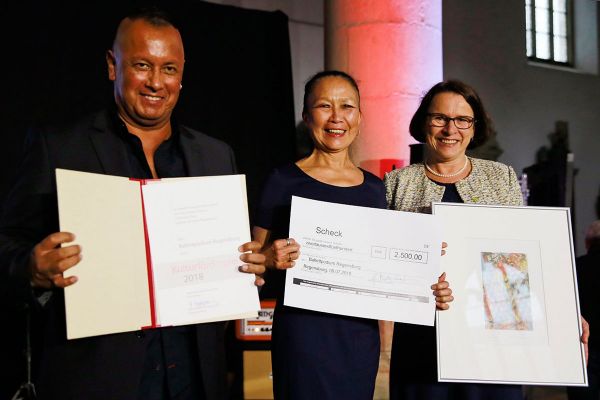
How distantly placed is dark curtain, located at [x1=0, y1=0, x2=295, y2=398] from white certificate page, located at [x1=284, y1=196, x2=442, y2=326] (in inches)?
96.1

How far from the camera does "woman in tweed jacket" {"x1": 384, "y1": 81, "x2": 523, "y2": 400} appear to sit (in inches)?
84.4

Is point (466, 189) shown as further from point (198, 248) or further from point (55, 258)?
point (55, 258)

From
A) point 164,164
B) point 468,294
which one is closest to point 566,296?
point 468,294

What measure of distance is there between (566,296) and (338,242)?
0.79 metres

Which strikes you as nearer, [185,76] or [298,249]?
[298,249]

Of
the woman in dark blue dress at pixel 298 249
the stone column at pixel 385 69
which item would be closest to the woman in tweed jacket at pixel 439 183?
the woman in dark blue dress at pixel 298 249

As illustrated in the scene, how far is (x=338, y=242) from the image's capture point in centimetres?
193

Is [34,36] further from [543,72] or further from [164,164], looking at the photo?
[543,72]

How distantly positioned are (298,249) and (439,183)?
2.19 ft

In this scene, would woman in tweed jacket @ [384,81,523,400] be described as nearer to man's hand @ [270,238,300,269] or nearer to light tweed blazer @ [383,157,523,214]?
light tweed blazer @ [383,157,523,214]

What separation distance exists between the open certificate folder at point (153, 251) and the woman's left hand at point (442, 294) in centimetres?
63

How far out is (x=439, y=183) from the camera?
7.39 ft

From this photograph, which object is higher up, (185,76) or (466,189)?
(185,76)

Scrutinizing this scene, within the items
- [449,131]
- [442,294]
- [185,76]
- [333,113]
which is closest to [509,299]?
[442,294]
